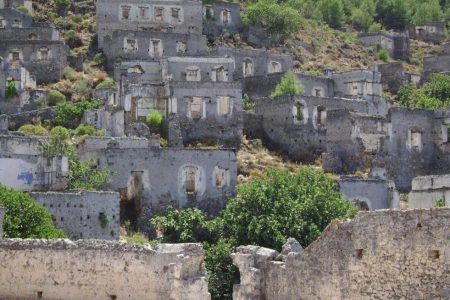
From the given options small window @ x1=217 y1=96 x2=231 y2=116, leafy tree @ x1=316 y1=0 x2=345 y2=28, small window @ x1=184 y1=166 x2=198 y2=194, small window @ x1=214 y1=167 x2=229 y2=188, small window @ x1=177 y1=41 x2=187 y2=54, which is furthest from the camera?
leafy tree @ x1=316 y1=0 x2=345 y2=28

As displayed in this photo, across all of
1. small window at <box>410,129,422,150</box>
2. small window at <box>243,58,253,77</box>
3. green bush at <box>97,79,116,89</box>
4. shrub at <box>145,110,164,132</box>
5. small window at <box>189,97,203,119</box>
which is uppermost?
small window at <box>243,58,253,77</box>

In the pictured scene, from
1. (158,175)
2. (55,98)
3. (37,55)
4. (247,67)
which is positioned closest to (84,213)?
(158,175)

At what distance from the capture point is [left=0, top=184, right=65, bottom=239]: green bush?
3491 centimetres

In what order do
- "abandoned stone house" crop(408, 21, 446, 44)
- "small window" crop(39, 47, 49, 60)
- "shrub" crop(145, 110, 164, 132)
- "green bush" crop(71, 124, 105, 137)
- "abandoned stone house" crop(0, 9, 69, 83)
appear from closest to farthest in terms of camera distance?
"green bush" crop(71, 124, 105, 137), "shrub" crop(145, 110, 164, 132), "abandoned stone house" crop(0, 9, 69, 83), "small window" crop(39, 47, 49, 60), "abandoned stone house" crop(408, 21, 446, 44)

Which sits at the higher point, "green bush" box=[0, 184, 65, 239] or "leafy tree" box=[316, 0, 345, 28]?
"leafy tree" box=[316, 0, 345, 28]

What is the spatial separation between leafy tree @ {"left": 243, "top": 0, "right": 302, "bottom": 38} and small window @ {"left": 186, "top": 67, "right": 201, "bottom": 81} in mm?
18508

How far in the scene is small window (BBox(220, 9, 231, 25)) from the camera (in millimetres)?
78688

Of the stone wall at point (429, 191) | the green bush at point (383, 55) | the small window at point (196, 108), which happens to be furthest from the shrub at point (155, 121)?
the green bush at point (383, 55)

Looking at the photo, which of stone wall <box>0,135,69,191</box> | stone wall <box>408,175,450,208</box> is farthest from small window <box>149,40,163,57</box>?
stone wall <box>0,135,69,191</box>

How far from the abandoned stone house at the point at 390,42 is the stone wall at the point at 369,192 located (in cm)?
4057

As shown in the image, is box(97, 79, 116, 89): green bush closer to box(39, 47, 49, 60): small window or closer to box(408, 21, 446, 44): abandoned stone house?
box(39, 47, 49, 60): small window

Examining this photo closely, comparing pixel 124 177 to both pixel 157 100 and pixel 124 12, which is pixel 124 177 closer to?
pixel 157 100

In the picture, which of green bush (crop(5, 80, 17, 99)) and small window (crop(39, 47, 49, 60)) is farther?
small window (crop(39, 47, 49, 60))

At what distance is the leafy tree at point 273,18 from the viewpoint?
80.1 metres
